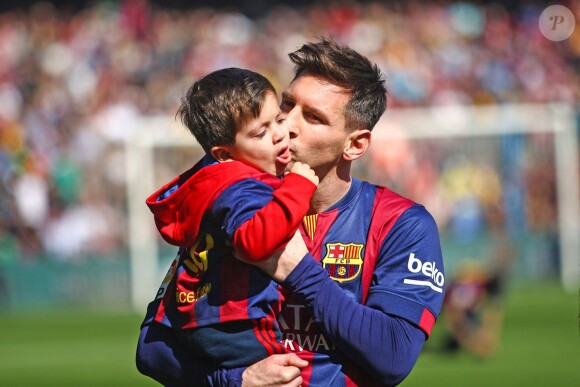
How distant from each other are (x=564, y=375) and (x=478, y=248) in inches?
285

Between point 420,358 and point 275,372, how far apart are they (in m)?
8.93

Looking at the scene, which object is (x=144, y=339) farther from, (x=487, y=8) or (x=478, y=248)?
(x=487, y=8)

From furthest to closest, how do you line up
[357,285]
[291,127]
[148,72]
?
[148,72]
[291,127]
[357,285]

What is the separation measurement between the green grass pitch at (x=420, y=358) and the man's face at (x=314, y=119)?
622 cm

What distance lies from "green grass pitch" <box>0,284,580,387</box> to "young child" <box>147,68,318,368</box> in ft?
21.7

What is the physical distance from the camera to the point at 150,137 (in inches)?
720

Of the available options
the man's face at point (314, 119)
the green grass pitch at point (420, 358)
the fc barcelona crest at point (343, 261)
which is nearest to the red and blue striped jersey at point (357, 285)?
the fc barcelona crest at point (343, 261)

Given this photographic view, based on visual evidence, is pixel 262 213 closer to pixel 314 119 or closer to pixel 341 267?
pixel 341 267

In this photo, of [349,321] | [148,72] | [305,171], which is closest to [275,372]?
[349,321]

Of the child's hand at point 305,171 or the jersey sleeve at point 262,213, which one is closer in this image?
the jersey sleeve at point 262,213

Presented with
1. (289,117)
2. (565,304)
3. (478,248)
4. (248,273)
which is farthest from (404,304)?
(478,248)

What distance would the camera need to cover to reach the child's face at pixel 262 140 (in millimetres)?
3859

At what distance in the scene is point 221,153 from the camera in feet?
12.8

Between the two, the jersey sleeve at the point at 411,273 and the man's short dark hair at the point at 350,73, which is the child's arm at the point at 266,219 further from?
the man's short dark hair at the point at 350,73
